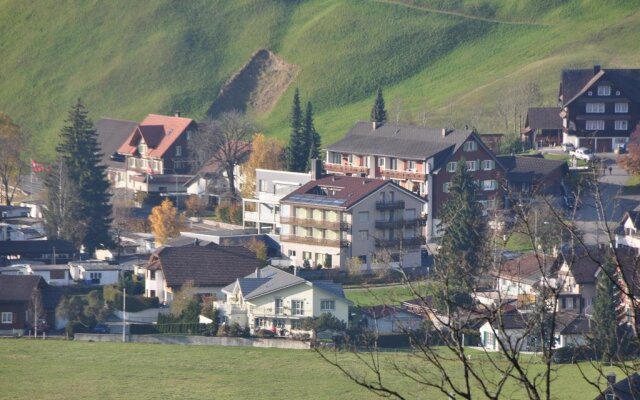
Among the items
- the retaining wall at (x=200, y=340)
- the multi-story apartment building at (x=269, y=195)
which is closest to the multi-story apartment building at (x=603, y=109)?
the multi-story apartment building at (x=269, y=195)

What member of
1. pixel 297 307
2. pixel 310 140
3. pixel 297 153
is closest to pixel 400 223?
pixel 297 307

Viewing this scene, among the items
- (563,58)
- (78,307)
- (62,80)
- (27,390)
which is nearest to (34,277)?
(78,307)

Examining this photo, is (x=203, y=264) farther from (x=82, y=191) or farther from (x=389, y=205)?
(x=82, y=191)

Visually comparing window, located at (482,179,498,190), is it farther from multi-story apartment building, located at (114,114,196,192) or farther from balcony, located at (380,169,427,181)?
multi-story apartment building, located at (114,114,196,192)

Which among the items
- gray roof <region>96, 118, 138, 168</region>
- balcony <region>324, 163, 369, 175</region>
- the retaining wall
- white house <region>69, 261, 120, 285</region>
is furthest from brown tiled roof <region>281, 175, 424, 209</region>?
gray roof <region>96, 118, 138, 168</region>

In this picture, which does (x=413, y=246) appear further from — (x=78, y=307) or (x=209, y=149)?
(x=209, y=149)

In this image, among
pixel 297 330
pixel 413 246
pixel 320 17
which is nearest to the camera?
pixel 297 330

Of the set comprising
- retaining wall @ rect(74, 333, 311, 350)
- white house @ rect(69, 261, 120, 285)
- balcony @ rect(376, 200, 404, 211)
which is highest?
balcony @ rect(376, 200, 404, 211)
